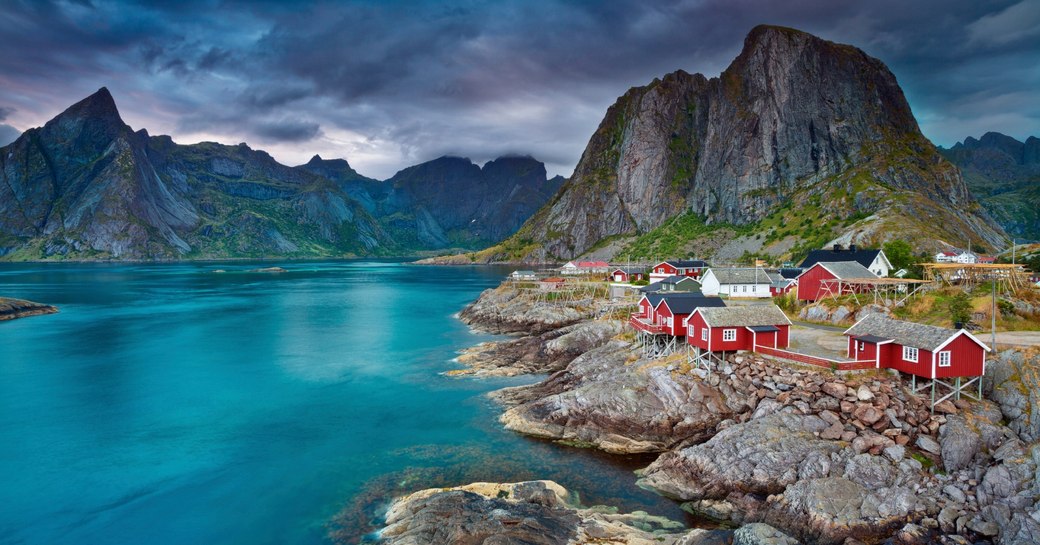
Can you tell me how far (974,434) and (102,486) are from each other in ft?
161

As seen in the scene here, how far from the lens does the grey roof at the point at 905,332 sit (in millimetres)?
31266

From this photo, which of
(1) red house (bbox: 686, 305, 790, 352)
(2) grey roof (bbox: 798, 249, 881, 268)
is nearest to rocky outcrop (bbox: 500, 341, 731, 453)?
(1) red house (bbox: 686, 305, 790, 352)

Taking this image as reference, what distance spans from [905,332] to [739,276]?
3969 cm

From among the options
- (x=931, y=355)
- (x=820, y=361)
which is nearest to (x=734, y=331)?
(x=820, y=361)

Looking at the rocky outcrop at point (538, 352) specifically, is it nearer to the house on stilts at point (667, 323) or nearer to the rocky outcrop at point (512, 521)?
the house on stilts at point (667, 323)

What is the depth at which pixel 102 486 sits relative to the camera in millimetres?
32062

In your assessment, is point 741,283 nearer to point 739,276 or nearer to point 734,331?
point 739,276

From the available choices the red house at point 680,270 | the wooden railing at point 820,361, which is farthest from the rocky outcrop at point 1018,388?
the red house at point 680,270

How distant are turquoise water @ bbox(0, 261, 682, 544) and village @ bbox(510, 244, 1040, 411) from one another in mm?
14302

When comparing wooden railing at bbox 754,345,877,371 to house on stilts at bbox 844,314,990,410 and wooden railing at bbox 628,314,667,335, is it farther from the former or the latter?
wooden railing at bbox 628,314,667,335

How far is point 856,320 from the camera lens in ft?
166

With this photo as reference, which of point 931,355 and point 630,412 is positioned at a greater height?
point 931,355

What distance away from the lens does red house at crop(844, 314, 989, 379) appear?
1203 inches

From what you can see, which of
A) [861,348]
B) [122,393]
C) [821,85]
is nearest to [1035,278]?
[861,348]
